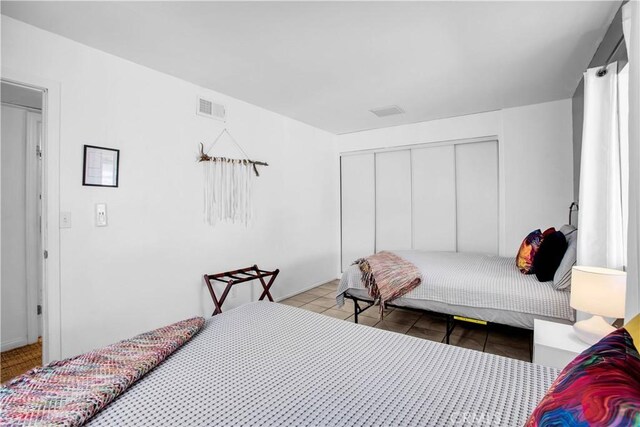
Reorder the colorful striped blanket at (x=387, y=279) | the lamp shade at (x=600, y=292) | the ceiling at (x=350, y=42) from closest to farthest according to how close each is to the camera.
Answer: the lamp shade at (x=600, y=292) < the ceiling at (x=350, y=42) < the colorful striped blanket at (x=387, y=279)

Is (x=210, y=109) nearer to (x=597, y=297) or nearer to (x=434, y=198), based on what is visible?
(x=434, y=198)

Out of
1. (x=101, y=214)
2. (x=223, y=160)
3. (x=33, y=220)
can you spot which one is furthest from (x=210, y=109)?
(x=33, y=220)

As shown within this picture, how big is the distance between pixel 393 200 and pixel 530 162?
1.77 meters

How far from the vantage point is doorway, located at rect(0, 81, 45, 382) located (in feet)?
9.01

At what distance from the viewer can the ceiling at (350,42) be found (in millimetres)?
1872

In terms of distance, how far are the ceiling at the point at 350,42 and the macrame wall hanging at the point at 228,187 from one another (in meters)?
0.71

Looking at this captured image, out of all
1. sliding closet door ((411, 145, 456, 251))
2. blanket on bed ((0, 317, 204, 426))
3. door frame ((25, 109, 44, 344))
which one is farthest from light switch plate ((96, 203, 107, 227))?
sliding closet door ((411, 145, 456, 251))

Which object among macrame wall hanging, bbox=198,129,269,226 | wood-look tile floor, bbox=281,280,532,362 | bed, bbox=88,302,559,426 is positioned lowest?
wood-look tile floor, bbox=281,280,532,362

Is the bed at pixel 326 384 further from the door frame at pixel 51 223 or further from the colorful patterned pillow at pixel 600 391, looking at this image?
the door frame at pixel 51 223

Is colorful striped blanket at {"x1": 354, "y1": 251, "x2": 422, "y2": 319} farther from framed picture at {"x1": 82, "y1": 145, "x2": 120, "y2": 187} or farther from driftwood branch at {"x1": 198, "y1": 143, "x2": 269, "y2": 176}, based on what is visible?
framed picture at {"x1": 82, "y1": 145, "x2": 120, "y2": 187}

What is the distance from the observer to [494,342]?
2803 mm

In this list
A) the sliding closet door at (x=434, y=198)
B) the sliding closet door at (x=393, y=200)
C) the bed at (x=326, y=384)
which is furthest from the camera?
the sliding closet door at (x=393, y=200)

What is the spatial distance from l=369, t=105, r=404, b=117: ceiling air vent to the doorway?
10.9 feet

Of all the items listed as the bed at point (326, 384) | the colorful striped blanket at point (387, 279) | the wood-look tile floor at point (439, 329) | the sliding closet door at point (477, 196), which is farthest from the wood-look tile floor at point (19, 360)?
the sliding closet door at point (477, 196)
